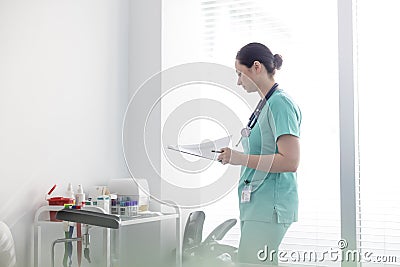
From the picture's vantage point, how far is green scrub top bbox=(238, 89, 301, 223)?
5.47 ft

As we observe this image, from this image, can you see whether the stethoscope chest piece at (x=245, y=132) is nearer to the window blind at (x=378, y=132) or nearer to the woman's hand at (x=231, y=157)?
the woman's hand at (x=231, y=157)

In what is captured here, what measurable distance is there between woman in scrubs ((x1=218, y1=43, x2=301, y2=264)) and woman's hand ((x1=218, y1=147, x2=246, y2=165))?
110mm

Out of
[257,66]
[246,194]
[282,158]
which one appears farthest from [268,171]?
[257,66]

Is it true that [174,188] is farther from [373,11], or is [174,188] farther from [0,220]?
[373,11]

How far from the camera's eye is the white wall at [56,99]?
6.24 ft

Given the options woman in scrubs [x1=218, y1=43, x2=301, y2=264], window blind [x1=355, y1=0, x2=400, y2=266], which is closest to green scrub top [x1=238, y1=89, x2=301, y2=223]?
woman in scrubs [x1=218, y1=43, x2=301, y2=264]

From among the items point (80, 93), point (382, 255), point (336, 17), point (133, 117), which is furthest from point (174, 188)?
point (336, 17)

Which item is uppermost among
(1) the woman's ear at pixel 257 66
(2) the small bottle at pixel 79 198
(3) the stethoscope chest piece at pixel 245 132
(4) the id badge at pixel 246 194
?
(1) the woman's ear at pixel 257 66

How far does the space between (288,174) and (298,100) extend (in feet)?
2.26

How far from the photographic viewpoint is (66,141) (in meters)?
2.14

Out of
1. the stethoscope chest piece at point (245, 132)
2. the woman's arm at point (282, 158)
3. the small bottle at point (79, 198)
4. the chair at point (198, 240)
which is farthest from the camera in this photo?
the chair at point (198, 240)

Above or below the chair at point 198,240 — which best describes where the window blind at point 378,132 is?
above

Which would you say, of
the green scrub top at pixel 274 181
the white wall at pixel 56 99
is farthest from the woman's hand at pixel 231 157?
the white wall at pixel 56 99

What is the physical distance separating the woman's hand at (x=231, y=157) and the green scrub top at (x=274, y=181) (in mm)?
191
